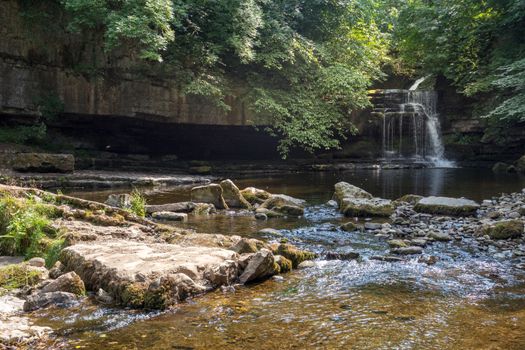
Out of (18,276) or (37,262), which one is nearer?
(18,276)

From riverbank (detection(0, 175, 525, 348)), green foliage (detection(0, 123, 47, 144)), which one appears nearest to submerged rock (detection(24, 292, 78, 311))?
riverbank (detection(0, 175, 525, 348))

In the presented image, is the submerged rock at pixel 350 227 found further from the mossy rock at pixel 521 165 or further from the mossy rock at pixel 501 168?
the mossy rock at pixel 521 165

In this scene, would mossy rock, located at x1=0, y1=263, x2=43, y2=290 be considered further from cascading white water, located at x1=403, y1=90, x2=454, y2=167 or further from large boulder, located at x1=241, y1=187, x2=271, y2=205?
cascading white water, located at x1=403, y1=90, x2=454, y2=167

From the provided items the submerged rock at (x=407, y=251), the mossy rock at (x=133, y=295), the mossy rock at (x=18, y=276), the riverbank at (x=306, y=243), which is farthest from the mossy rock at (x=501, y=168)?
the mossy rock at (x=18, y=276)

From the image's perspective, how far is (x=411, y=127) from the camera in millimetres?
24391

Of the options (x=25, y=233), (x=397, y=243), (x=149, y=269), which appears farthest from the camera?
(x=397, y=243)

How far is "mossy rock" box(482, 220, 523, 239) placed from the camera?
7.97 metres

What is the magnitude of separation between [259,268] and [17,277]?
268 cm

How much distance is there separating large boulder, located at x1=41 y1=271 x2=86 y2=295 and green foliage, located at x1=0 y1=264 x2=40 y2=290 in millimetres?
379

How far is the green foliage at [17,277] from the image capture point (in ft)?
16.6

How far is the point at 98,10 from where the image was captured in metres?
16.0

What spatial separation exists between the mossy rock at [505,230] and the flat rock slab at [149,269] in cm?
481

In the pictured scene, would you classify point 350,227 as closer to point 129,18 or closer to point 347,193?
point 347,193

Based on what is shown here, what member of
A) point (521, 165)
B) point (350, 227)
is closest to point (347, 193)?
point (350, 227)
